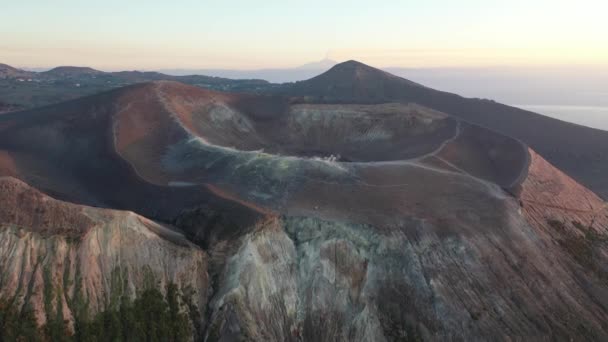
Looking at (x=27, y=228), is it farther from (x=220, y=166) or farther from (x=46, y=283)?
(x=220, y=166)

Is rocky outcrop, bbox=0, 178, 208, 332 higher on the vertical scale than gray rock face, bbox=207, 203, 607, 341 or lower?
higher

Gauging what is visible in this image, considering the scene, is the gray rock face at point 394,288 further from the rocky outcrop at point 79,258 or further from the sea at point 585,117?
the sea at point 585,117

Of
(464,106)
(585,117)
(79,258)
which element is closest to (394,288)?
(79,258)

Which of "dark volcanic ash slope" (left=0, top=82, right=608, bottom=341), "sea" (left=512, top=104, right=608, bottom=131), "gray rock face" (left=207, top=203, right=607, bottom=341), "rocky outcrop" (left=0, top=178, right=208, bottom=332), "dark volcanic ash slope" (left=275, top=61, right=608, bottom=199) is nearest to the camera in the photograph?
"rocky outcrop" (left=0, top=178, right=208, bottom=332)

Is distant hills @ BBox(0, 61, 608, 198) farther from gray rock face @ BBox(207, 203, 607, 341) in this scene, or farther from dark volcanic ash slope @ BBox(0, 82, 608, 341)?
gray rock face @ BBox(207, 203, 607, 341)

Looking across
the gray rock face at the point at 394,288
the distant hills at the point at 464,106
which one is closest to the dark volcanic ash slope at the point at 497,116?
the distant hills at the point at 464,106

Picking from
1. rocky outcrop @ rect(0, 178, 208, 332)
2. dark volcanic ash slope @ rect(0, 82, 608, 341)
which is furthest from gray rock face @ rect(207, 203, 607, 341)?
rocky outcrop @ rect(0, 178, 208, 332)

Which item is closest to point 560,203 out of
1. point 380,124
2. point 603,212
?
point 603,212
